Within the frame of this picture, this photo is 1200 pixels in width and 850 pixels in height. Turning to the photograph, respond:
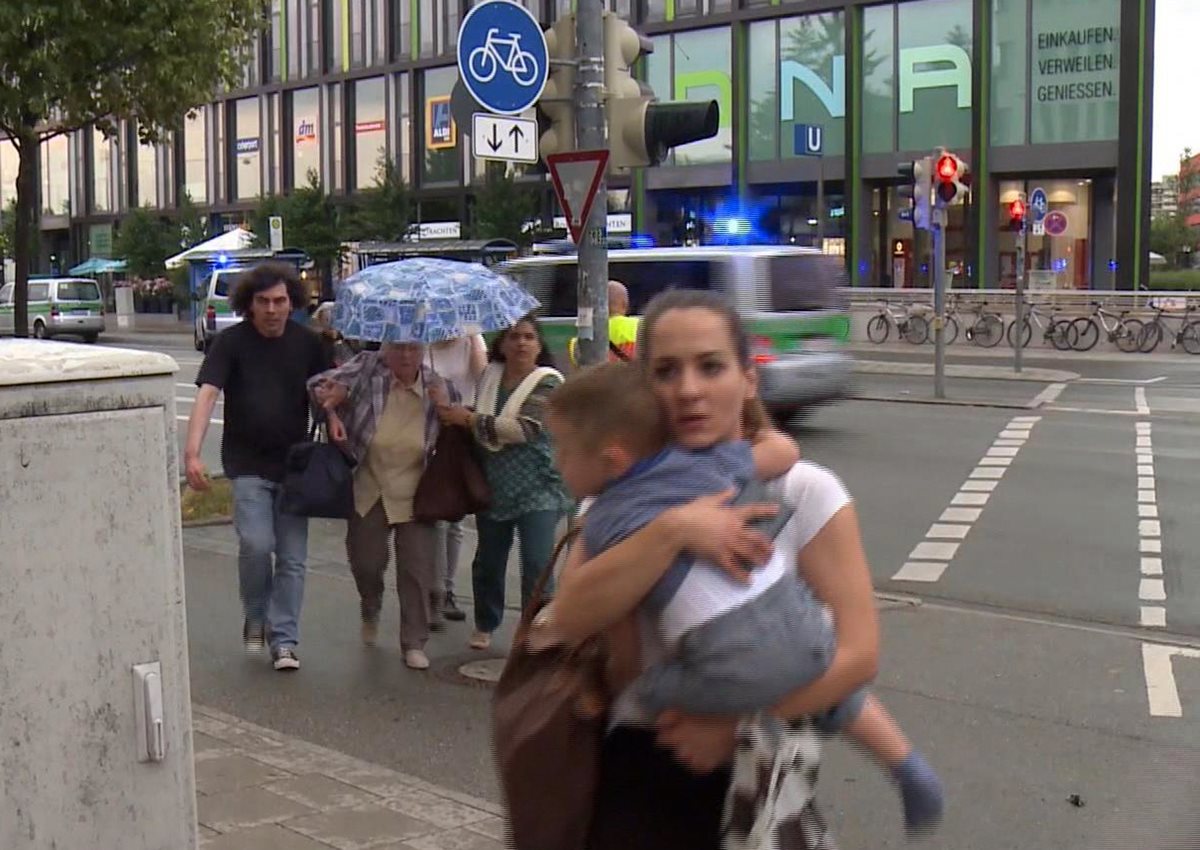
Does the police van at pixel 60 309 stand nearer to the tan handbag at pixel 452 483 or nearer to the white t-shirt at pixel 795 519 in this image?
the tan handbag at pixel 452 483

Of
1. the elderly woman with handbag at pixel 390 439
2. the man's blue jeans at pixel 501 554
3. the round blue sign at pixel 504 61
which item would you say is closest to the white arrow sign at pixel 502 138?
the round blue sign at pixel 504 61

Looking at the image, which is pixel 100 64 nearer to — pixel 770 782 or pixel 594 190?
pixel 594 190

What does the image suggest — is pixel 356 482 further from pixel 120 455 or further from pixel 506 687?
pixel 506 687

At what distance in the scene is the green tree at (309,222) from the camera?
161 ft

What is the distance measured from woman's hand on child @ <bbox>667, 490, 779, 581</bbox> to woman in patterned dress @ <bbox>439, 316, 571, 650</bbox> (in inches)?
163

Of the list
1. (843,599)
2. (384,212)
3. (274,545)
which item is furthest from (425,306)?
(384,212)

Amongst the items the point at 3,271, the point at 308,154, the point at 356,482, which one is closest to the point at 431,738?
the point at 356,482

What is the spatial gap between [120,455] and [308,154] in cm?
5479

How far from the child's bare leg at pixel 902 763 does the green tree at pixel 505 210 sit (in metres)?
41.9

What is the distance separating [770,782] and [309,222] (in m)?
48.8

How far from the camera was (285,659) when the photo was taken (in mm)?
6609

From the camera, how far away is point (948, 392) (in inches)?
802

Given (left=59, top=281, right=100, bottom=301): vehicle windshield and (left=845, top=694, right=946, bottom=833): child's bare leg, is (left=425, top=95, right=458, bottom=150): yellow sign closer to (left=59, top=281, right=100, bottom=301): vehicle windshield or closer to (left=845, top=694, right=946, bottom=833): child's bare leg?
(left=59, top=281, right=100, bottom=301): vehicle windshield


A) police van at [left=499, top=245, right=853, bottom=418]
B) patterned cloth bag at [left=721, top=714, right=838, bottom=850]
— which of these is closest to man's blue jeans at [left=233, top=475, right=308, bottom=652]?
patterned cloth bag at [left=721, top=714, right=838, bottom=850]
